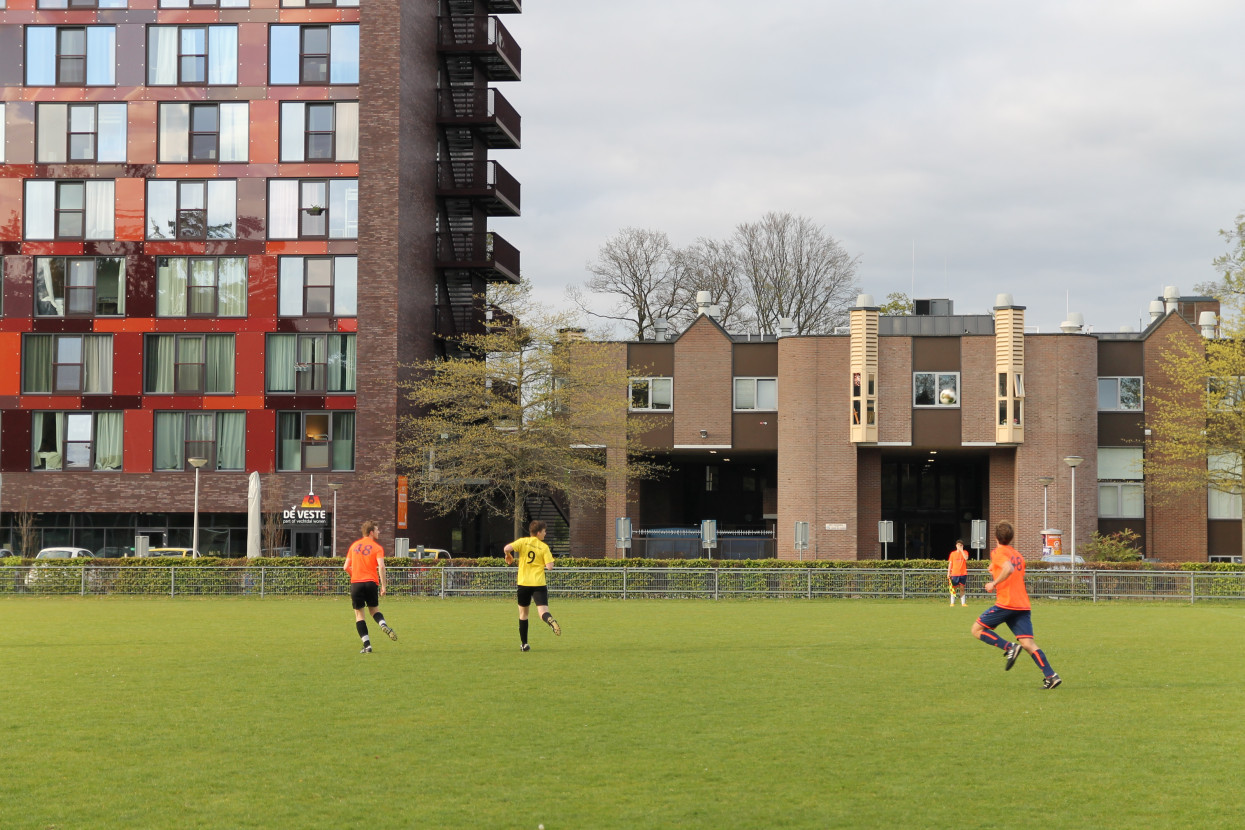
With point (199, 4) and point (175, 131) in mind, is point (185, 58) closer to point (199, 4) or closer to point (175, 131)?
point (199, 4)

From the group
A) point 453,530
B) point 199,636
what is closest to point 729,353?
point 453,530

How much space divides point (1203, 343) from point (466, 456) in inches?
1132

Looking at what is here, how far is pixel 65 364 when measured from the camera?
5394cm

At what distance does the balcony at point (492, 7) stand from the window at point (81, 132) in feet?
49.6

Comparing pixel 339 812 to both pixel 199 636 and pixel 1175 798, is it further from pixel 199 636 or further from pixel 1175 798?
pixel 199 636

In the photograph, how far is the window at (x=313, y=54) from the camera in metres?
54.1

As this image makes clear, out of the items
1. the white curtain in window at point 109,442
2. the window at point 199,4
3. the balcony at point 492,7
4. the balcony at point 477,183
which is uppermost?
the balcony at point 492,7

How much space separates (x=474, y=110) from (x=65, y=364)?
20.0 m

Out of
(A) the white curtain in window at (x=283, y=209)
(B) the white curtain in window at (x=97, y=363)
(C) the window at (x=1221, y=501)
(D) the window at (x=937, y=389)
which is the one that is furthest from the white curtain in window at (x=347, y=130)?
(C) the window at (x=1221, y=501)

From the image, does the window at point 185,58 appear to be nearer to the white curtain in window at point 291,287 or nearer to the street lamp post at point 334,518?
the white curtain in window at point 291,287

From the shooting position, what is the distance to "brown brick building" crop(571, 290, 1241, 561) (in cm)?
5228

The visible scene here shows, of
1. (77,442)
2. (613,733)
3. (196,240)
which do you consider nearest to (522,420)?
(196,240)

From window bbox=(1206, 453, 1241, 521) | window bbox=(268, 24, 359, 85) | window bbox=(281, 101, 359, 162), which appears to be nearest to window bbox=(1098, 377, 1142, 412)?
window bbox=(1206, 453, 1241, 521)

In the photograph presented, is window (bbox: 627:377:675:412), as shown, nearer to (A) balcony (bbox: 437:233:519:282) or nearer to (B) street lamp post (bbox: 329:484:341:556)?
(A) balcony (bbox: 437:233:519:282)
